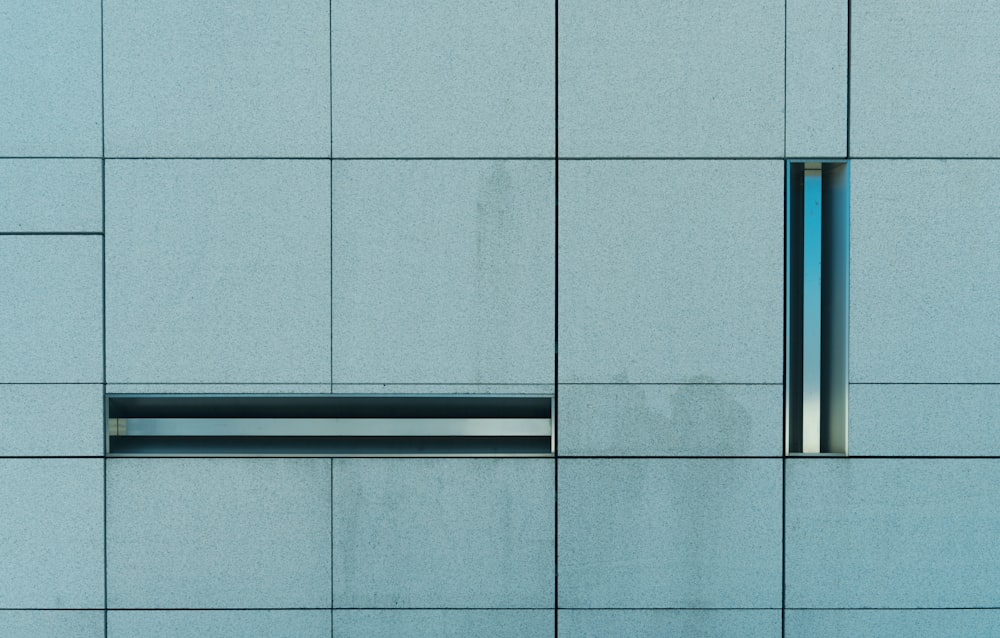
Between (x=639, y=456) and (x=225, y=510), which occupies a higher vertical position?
(x=639, y=456)

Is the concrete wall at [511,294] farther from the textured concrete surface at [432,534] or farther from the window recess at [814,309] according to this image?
the window recess at [814,309]

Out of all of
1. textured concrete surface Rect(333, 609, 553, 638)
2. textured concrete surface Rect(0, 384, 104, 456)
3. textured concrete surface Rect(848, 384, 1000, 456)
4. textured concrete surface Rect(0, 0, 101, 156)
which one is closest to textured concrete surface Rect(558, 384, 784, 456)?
textured concrete surface Rect(848, 384, 1000, 456)

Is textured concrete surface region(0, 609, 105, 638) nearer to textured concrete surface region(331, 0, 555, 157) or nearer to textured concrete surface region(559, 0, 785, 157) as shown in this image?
textured concrete surface region(331, 0, 555, 157)

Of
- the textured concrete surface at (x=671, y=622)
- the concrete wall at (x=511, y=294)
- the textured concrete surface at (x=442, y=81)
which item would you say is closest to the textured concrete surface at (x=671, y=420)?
the concrete wall at (x=511, y=294)

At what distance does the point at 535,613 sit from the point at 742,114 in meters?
3.34

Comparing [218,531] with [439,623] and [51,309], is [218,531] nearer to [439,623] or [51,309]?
[439,623]

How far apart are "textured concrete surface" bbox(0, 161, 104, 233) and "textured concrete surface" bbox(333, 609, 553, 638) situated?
114 inches

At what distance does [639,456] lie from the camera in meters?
4.50

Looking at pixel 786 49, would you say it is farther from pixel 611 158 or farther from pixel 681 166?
pixel 611 158

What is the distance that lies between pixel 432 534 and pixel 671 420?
5.38 feet

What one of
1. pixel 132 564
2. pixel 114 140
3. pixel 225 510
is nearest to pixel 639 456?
pixel 225 510

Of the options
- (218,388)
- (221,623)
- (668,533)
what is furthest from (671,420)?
(221,623)

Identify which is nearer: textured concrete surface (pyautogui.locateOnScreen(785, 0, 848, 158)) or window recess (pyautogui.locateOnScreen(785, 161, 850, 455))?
textured concrete surface (pyautogui.locateOnScreen(785, 0, 848, 158))

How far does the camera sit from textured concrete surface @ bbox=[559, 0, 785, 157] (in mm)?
4457
